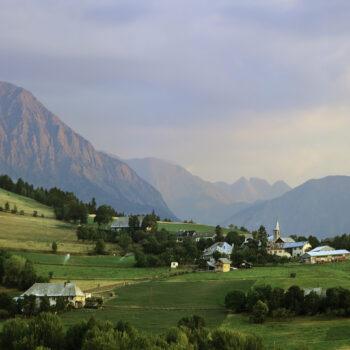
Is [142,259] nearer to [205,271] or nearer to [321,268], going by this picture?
[205,271]

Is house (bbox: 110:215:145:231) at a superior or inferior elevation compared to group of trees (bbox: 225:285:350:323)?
superior

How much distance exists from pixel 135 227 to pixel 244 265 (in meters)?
56.8

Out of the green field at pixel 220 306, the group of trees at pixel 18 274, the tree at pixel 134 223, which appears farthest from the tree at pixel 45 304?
the tree at pixel 134 223

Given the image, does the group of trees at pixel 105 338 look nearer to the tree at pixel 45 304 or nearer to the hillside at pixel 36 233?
the tree at pixel 45 304

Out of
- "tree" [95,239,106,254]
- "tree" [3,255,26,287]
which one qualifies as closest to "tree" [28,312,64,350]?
"tree" [3,255,26,287]

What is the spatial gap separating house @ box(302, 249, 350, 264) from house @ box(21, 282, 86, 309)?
67681 mm

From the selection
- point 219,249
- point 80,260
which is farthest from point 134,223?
point 80,260

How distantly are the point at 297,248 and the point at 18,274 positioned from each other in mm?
90872

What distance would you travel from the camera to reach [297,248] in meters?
163

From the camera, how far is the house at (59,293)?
284ft

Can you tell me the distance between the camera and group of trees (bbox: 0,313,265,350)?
49469 millimetres

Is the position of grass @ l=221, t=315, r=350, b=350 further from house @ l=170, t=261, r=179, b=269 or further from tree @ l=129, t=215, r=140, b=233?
tree @ l=129, t=215, r=140, b=233

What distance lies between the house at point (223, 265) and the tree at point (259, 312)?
5051cm

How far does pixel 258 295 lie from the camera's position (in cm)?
7850
